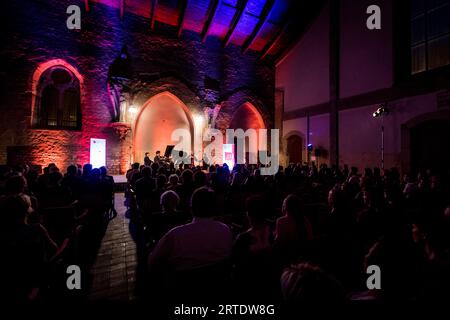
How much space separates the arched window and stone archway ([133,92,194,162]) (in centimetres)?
404

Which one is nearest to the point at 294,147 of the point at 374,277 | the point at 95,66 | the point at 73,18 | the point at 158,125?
the point at 158,125

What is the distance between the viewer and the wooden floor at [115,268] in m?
2.98

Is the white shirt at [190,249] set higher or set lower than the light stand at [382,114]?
lower

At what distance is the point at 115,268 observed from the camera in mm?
3623

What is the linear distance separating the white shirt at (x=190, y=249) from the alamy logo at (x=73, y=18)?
13093 millimetres

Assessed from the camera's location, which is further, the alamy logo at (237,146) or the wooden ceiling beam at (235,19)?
the alamy logo at (237,146)

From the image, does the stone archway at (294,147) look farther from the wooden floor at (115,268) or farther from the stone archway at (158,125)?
the wooden floor at (115,268)

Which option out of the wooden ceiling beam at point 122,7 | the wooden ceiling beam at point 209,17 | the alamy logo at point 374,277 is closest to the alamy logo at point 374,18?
the wooden ceiling beam at point 209,17

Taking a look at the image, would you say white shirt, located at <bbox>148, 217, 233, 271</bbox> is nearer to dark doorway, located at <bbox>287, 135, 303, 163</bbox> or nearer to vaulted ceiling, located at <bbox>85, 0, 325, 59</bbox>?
vaulted ceiling, located at <bbox>85, 0, 325, 59</bbox>

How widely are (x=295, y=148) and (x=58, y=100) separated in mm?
12879

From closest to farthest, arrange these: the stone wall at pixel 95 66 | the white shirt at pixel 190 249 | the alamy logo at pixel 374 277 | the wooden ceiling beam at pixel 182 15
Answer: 1. the alamy logo at pixel 374 277
2. the white shirt at pixel 190 249
3. the stone wall at pixel 95 66
4. the wooden ceiling beam at pixel 182 15

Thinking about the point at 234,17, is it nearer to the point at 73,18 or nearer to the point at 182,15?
the point at 182,15

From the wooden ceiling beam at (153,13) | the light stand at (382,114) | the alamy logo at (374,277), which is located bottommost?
the alamy logo at (374,277)

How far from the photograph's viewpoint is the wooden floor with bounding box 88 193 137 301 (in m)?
2.98
